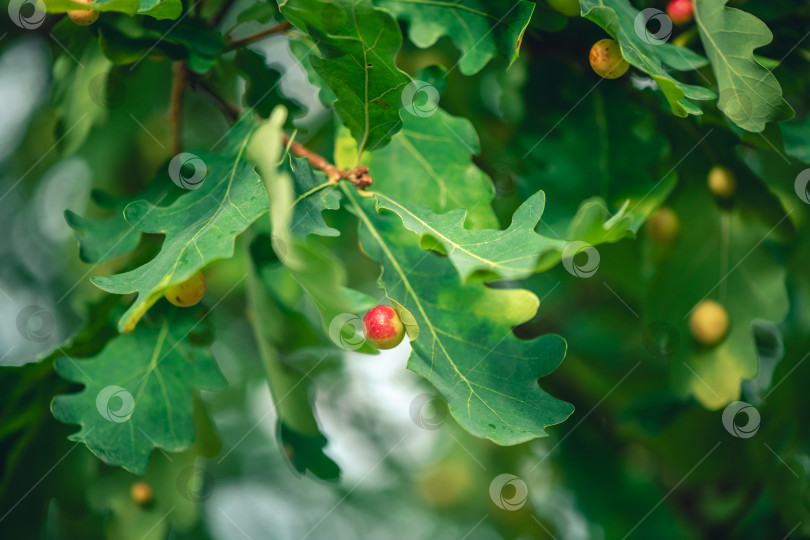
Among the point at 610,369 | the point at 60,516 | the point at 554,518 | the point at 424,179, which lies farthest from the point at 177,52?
the point at 554,518

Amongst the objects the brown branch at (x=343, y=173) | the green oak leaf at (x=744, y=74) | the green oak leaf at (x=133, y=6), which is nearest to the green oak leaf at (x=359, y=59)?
the brown branch at (x=343, y=173)

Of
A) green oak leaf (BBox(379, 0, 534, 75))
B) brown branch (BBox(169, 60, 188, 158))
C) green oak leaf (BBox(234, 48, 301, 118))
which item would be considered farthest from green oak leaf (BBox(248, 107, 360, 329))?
brown branch (BBox(169, 60, 188, 158))

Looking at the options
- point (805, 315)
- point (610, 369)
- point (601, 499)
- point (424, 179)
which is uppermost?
point (424, 179)

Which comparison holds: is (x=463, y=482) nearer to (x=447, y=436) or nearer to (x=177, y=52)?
(x=447, y=436)

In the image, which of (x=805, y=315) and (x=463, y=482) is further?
(x=463, y=482)

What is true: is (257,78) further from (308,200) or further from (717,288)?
(717,288)

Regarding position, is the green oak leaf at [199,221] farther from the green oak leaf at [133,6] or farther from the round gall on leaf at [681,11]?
the round gall on leaf at [681,11]

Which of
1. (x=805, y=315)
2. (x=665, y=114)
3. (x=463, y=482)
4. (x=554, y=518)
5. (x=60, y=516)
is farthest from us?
(x=463, y=482)
